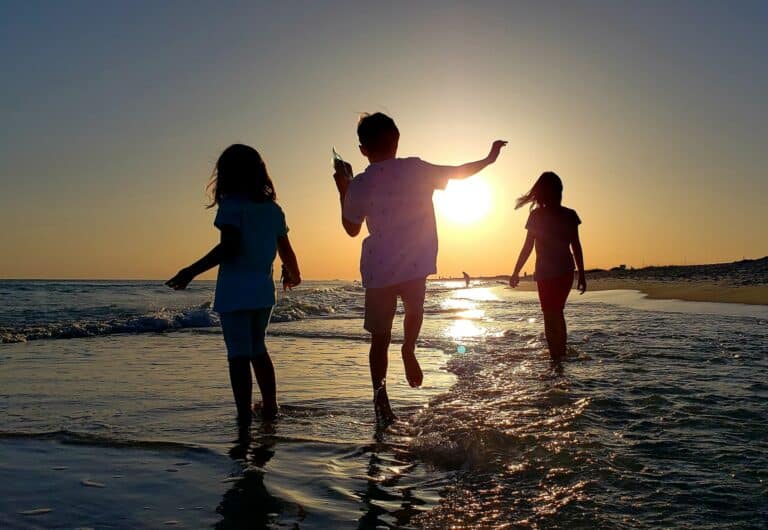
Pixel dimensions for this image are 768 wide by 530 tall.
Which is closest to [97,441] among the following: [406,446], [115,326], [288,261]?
[288,261]

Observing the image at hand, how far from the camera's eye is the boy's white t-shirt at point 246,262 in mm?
4180

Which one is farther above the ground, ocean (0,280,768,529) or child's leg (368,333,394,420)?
child's leg (368,333,394,420)

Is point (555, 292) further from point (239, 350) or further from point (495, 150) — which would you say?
point (239, 350)

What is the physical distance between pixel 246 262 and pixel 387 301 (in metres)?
0.98

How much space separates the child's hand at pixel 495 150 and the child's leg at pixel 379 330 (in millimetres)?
1099

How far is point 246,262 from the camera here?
4.22 m

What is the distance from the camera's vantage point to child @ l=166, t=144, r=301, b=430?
4.16 meters

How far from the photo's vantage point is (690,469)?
9.88 ft

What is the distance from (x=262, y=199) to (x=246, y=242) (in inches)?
13.6

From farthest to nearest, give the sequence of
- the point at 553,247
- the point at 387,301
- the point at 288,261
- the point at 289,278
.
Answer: the point at 553,247
the point at 289,278
the point at 288,261
the point at 387,301

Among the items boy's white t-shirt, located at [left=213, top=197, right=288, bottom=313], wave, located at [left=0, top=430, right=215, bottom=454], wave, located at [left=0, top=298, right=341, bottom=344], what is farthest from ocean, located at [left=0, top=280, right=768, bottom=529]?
wave, located at [left=0, top=298, right=341, bottom=344]

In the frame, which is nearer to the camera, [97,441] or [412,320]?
[97,441]

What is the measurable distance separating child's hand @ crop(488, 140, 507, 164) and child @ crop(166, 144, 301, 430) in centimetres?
149

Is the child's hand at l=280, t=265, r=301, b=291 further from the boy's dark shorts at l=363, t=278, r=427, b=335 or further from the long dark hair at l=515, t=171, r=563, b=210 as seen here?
the long dark hair at l=515, t=171, r=563, b=210
